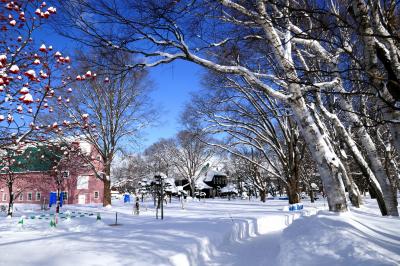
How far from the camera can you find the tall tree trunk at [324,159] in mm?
7383

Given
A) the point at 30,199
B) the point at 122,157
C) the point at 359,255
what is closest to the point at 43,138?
the point at 359,255

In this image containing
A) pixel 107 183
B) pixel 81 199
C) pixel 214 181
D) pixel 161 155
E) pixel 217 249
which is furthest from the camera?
pixel 214 181

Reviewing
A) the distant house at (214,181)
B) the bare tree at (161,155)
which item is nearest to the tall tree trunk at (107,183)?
the bare tree at (161,155)

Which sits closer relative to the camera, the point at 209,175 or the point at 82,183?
the point at 82,183

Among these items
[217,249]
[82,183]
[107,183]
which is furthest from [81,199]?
[217,249]

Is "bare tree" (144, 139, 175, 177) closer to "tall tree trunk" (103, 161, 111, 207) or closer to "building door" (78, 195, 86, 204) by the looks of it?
"building door" (78, 195, 86, 204)

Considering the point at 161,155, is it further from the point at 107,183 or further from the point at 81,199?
the point at 107,183

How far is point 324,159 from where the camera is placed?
24.3ft

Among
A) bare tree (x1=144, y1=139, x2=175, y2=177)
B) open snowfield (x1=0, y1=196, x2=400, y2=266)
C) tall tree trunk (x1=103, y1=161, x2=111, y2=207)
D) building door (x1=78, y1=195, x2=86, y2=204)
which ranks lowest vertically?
building door (x1=78, y1=195, x2=86, y2=204)

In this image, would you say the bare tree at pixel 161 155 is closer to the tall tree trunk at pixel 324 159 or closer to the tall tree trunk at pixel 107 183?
the tall tree trunk at pixel 107 183

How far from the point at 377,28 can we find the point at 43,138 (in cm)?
616

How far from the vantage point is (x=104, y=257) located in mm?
5199

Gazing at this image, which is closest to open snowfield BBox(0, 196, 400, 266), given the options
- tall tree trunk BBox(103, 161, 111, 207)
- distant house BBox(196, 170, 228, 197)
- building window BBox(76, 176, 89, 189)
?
tall tree trunk BBox(103, 161, 111, 207)

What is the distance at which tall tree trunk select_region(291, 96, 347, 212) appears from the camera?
24.2 feet
